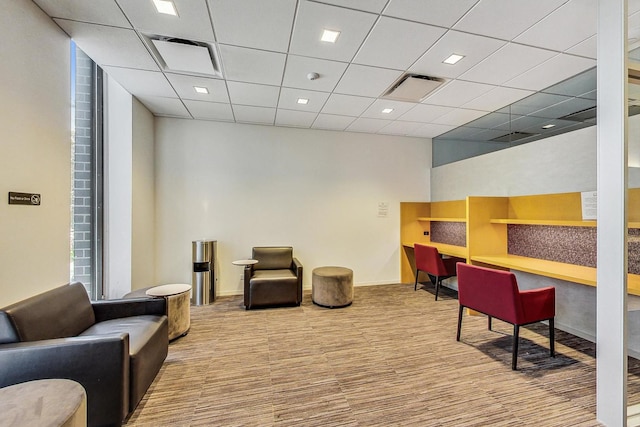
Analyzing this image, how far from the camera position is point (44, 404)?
117cm

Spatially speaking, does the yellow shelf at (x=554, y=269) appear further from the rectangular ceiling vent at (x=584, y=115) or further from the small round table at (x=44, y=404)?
the small round table at (x=44, y=404)

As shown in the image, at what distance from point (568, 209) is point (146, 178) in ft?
18.2

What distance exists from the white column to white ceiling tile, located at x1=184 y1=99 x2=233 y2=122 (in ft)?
12.7

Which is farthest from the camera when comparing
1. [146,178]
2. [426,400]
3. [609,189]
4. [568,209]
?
[146,178]

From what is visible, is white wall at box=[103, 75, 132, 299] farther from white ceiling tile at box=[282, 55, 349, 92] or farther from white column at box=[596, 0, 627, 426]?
white column at box=[596, 0, 627, 426]

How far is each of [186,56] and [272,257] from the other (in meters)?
2.99

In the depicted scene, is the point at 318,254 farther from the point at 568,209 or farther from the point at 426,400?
the point at 568,209

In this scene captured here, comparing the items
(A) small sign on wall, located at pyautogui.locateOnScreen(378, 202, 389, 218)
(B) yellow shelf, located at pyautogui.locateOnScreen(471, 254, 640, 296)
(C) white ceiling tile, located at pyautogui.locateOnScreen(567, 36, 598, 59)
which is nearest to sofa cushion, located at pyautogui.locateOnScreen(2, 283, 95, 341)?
(B) yellow shelf, located at pyautogui.locateOnScreen(471, 254, 640, 296)

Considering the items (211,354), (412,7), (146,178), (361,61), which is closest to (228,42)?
(361,61)

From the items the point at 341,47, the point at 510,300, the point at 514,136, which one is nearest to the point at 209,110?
the point at 341,47

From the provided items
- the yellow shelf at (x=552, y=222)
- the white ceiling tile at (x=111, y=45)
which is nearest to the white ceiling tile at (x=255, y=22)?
the white ceiling tile at (x=111, y=45)

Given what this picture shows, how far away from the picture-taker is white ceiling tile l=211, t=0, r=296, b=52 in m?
→ 2.00

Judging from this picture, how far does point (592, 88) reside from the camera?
10.3 feet

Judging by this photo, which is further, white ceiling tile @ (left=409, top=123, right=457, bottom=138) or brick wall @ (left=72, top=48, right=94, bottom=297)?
white ceiling tile @ (left=409, top=123, right=457, bottom=138)
